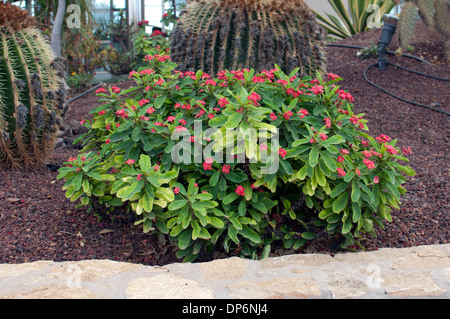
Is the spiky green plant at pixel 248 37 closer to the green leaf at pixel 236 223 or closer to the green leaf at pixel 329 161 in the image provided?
the green leaf at pixel 329 161

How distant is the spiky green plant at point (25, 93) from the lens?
3184 millimetres

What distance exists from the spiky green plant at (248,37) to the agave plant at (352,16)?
4389 mm

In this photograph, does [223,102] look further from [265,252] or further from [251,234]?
[265,252]

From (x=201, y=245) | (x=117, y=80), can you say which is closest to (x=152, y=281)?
(x=201, y=245)

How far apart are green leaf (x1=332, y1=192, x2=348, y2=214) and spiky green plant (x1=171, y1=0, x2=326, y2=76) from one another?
156cm

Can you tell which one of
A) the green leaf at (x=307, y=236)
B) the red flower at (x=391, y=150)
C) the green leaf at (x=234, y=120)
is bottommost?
A: the green leaf at (x=307, y=236)

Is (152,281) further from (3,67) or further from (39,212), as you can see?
(3,67)

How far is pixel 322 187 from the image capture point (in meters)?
2.43

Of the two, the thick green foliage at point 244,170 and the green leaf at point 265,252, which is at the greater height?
the thick green foliage at point 244,170

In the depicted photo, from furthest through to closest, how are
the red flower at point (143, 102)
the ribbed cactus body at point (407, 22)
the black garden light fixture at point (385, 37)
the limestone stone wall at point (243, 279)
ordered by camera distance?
the black garden light fixture at point (385, 37), the ribbed cactus body at point (407, 22), the red flower at point (143, 102), the limestone stone wall at point (243, 279)

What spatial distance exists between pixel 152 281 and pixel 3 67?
2045 millimetres

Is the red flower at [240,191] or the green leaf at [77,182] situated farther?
the green leaf at [77,182]

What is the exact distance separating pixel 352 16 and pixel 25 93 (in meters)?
6.30

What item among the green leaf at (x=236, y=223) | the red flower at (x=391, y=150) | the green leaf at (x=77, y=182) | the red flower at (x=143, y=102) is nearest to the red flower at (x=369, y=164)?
the red flower at (x=391, y=150)
